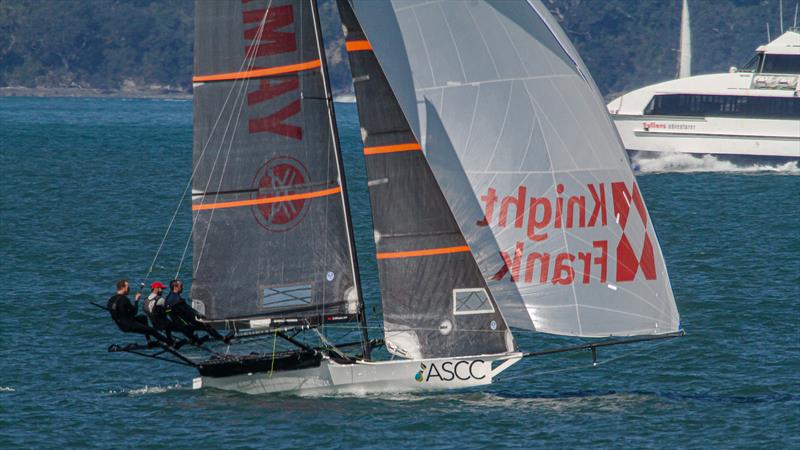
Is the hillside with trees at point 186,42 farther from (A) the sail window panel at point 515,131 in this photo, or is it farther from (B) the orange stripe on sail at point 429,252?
(B) the orange stripe on sail at point 429,252

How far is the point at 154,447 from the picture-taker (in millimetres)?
19891

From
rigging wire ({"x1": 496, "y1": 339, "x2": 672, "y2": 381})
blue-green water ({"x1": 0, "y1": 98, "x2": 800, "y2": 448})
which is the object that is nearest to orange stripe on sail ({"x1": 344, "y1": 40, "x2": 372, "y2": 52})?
blue-green water ({"x1": 0, "y1": 98, "x2": 800, "y2": 448})

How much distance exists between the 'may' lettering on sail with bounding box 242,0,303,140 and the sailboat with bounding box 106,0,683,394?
0.02 meters

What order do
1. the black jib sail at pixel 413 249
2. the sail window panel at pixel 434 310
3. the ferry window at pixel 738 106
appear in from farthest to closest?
the ferry window at pixel 738 106 → the sail window panel at pixel 434 310 → the black jib sail at pixel 413 249

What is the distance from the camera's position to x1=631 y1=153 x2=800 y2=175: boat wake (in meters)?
58.2

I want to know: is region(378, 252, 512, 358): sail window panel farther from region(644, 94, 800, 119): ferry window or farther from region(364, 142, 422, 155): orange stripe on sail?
region(644, 94, 800, 119): ferry window

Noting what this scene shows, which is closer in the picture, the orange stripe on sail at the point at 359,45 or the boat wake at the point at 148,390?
the orange stripe on sail at the point at 359,45

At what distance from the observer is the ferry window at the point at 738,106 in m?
57.1

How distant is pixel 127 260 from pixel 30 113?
7837 cm

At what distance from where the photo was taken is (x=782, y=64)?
191 ft

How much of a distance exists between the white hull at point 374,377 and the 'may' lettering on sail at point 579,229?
4.92 feet

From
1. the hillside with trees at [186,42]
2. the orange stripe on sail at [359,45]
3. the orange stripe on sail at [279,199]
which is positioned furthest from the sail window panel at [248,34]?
the hillside with trees at [186,42]

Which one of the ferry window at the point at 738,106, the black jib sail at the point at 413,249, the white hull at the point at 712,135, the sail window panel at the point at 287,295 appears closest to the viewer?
the black jib sail at the point at 413,249

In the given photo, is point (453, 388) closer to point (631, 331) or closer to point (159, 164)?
point (631, 331)
